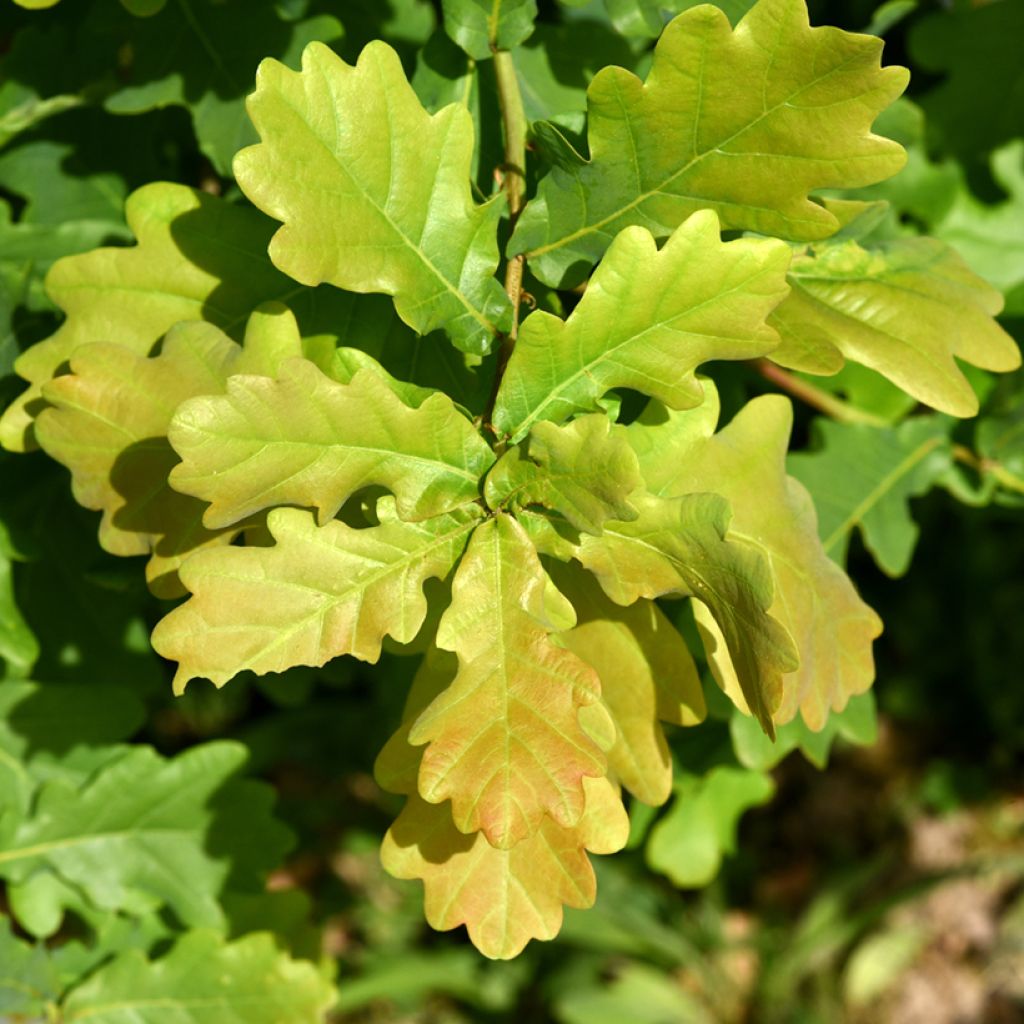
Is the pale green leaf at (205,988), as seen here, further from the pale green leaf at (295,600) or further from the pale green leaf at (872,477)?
the pale green leaf at (872,477)

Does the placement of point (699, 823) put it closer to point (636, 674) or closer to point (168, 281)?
point (636, 674)

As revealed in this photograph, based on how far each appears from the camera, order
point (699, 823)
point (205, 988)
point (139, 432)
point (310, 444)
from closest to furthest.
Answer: point (310, 444) < point (139, 432) < point (205, 988) < point (699, 823)

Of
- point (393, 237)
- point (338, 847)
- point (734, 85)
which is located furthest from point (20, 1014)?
point (338, 847)

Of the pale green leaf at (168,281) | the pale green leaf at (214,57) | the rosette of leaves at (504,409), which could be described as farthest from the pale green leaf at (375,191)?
the pale green leaf at (214,57)

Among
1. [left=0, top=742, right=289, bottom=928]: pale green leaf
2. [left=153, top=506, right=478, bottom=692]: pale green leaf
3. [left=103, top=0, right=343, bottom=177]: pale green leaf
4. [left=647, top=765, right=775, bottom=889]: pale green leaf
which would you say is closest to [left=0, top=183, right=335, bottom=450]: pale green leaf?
[left=103, top=0, right=343, bottom=177]: pale green leaf

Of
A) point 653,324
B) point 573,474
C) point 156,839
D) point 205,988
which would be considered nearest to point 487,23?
point 653,324

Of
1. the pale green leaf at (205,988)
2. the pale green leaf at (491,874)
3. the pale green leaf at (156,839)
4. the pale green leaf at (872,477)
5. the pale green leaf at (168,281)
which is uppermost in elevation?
the pale green leaf at (168,281)

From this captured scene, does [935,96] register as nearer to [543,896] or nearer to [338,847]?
[543,896]
